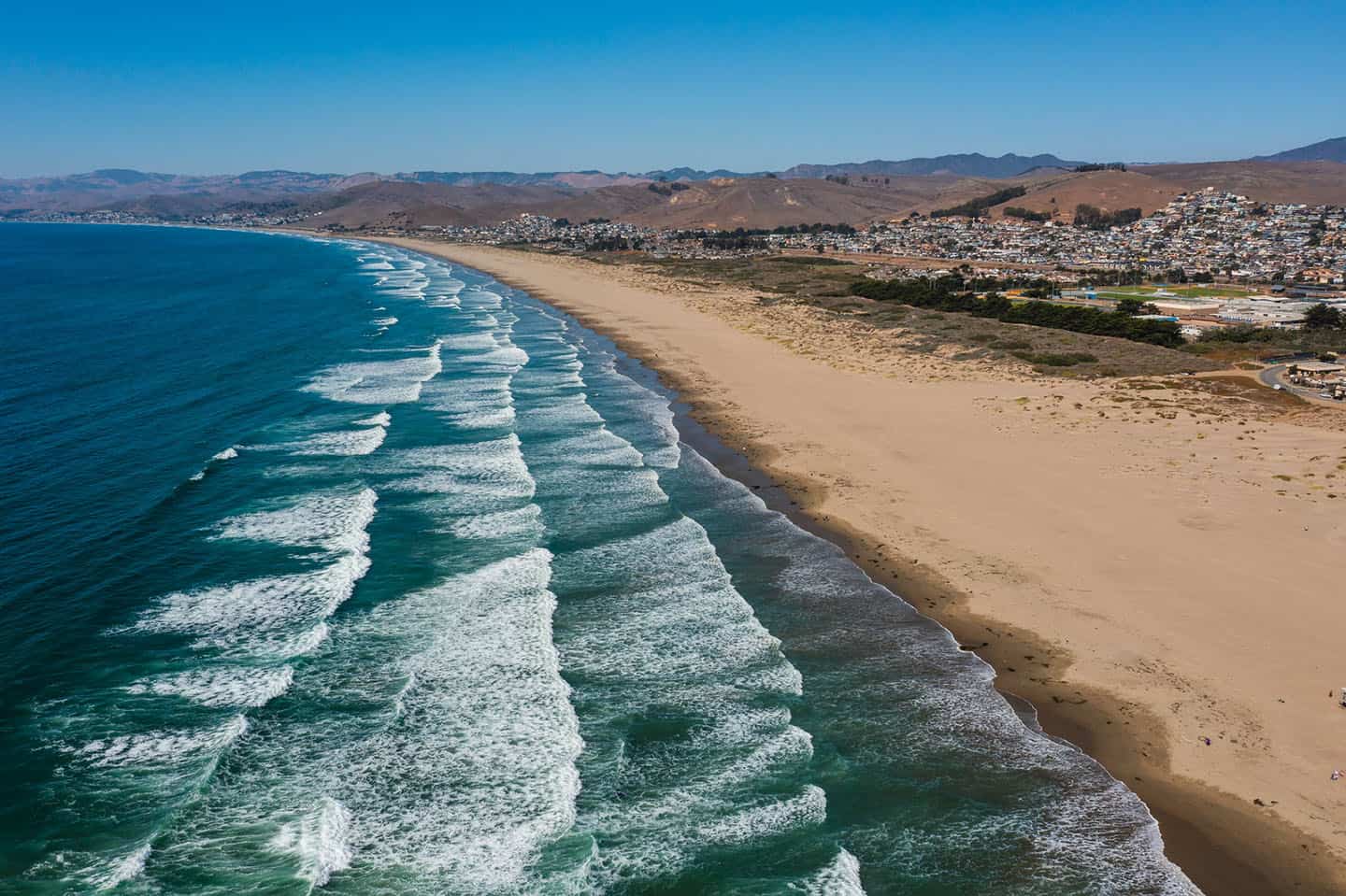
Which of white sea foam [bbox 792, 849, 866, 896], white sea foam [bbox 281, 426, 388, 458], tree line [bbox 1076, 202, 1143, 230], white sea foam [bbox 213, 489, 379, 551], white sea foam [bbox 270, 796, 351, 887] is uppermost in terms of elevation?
tree line [bbox 1076, 202, 1143, 230]

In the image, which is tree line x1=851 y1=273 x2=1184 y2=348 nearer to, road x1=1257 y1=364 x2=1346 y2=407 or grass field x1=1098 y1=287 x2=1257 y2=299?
road x1=1257 y1=364 x2=1346 y2=407

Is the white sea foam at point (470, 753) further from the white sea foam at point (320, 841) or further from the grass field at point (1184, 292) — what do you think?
the grass field at point (1184, 292)

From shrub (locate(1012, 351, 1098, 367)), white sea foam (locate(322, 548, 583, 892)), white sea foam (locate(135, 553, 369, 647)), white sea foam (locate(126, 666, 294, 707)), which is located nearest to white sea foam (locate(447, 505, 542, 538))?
white sea foam (locate(135, 553, 369, 647))

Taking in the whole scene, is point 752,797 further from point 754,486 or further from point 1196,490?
point 1196,490

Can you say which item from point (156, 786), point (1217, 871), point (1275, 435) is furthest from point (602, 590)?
point (1275, 435)

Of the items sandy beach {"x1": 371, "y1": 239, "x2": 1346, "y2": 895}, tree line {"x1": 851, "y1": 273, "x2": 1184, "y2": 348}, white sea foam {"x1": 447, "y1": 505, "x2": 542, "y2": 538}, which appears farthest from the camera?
tree line {"x1": 851, "y1": 273, "x2": 1184, "y2": 348}

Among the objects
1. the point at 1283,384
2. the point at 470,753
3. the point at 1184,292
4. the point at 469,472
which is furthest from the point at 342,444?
the point at 1184,292

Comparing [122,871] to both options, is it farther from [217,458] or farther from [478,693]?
[217,458]

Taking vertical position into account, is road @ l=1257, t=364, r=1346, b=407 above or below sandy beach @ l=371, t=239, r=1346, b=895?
above
